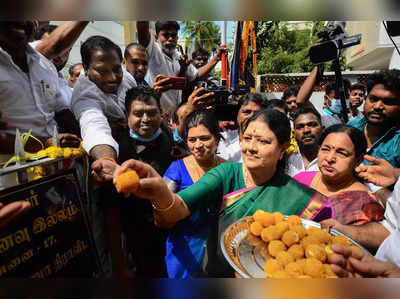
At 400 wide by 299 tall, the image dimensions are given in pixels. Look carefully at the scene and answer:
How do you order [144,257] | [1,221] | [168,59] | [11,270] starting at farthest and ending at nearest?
[168,59]
[144,257]
[11,270]
[1,221]

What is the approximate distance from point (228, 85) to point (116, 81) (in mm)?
783

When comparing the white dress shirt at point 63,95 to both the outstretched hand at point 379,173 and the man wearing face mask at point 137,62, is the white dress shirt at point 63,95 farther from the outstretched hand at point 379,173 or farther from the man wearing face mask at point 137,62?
the outstretched hand at point 379,173

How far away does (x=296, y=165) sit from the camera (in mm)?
1603

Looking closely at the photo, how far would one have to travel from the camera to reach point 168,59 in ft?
5.97

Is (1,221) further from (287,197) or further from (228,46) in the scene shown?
(228,46)

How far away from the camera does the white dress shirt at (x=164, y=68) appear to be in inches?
68.2

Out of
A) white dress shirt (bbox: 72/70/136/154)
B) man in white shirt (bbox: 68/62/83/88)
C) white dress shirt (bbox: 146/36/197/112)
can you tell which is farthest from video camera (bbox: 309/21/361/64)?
man in white shirt (bbox: 68/62/83/88)

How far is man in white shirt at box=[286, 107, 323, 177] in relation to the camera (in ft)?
5.50

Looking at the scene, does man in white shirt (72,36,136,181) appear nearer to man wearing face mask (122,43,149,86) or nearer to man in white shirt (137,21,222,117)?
man wearing face mask (122,43,149,86)

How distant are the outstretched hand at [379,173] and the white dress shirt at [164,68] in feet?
Answer: 4.07

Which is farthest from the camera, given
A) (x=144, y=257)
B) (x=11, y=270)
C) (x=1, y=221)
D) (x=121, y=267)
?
(x=144, y=257)

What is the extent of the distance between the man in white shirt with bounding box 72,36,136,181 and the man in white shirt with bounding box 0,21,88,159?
0.12 metres

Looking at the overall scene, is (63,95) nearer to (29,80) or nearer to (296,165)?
(29,80)

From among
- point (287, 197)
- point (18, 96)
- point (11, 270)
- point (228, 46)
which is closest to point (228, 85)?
Answer: point (228, 46)
